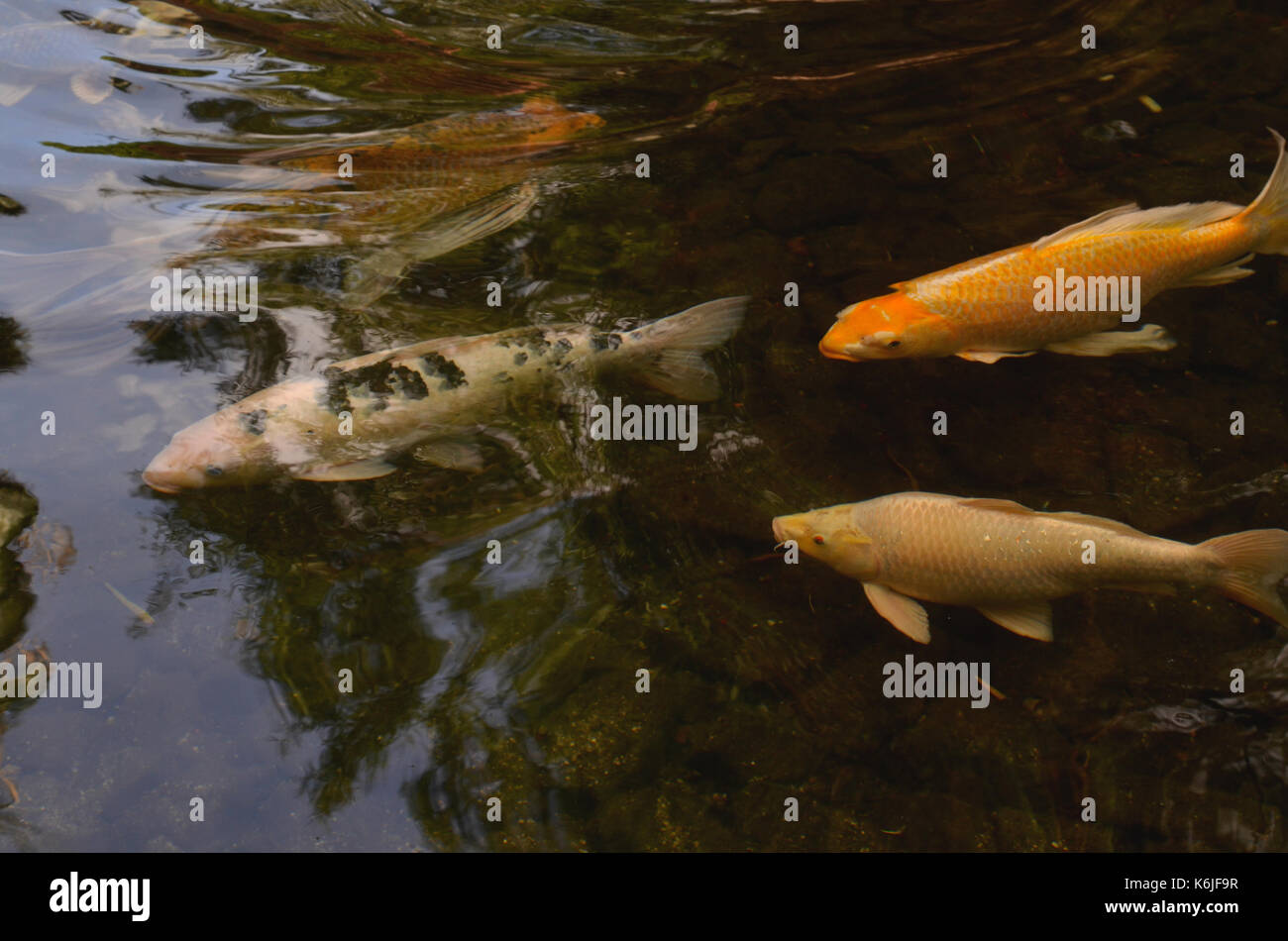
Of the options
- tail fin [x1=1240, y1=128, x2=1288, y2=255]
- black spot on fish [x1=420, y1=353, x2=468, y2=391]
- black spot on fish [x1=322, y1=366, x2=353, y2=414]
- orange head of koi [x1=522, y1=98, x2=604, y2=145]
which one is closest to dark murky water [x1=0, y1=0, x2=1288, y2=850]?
orange head of koi [x1=522, y1=98, x2=604, y2=145]

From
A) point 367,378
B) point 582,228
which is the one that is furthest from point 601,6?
point 367,378

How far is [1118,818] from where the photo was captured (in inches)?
120

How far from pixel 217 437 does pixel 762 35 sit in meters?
4.37

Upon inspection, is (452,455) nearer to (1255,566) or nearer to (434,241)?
(434,241)

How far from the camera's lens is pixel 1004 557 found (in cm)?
323

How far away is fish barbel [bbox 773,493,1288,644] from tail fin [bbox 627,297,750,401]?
0.87m

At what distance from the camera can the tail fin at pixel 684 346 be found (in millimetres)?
4020

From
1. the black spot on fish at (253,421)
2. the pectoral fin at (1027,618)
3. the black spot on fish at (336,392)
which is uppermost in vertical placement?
the black spot on fish at (336,392)

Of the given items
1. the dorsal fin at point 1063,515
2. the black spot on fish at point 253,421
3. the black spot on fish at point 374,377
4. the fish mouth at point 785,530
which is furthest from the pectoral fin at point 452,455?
the dorsal fin at point 1063,515

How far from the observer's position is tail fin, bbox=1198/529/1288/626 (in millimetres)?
3021

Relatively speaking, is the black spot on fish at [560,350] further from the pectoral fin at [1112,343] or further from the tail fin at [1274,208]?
the tail fin at [1274,208]

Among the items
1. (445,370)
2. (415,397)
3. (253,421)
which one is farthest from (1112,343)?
(253,421)

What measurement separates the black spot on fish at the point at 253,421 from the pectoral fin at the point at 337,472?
0.79ft

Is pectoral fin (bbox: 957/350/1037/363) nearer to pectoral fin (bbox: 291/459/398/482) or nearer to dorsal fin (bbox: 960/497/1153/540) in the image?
dorsal fin (bbox: 960/497/1153/540)
